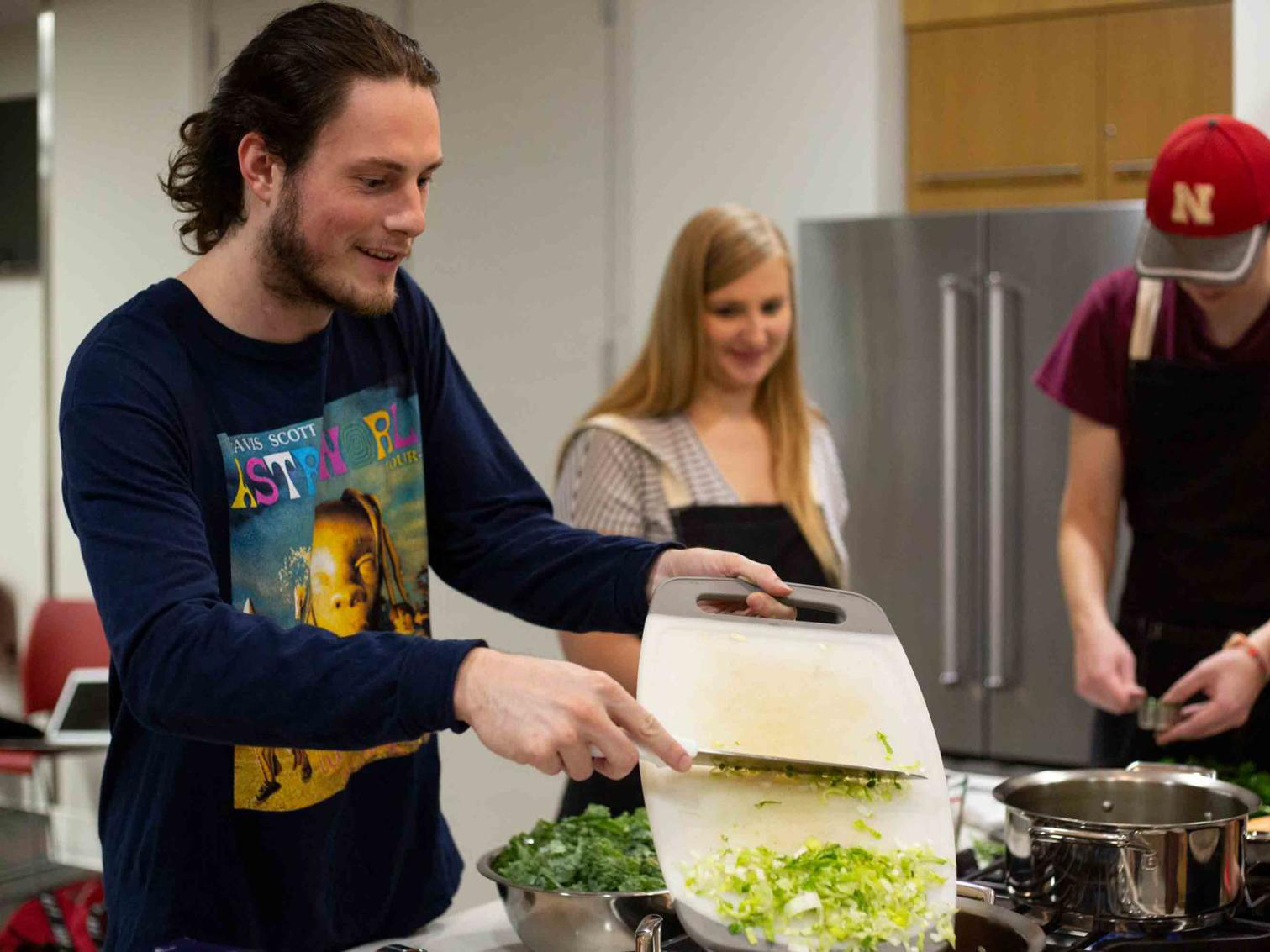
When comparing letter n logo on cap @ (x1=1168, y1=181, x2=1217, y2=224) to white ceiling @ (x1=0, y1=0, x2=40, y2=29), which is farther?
white ceiling @ (x1=0, y1=0, x2=40, y2=29)

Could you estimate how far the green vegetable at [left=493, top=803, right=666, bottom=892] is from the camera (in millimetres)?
1361

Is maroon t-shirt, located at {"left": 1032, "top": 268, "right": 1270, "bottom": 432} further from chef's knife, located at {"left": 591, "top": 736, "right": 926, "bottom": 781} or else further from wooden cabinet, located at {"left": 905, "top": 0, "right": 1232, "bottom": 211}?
wooden cabinet, located at {"left": 905, "top": 0, "right": 1232, "bottom": 211}

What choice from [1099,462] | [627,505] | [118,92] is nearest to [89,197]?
[118,92]

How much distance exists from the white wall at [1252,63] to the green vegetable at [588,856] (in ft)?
6.40

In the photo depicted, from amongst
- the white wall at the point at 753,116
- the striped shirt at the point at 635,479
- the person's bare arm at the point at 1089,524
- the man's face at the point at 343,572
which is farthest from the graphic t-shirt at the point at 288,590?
the white wall at the point at 753,116

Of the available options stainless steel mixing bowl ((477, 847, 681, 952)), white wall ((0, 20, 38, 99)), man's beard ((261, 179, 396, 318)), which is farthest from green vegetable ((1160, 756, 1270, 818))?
white wall ((0, 20, 38, 99))

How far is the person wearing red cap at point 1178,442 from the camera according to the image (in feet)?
6.66

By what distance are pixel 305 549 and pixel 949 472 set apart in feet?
8.42

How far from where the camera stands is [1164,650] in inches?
86.7

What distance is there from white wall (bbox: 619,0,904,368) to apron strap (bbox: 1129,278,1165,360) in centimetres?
200

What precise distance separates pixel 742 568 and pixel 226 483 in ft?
1.55

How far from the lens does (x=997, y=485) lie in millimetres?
3707

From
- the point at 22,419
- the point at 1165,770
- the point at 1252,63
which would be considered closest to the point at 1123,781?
the point at 1165,770

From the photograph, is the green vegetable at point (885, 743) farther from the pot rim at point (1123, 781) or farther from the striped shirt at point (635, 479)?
the striped shirt at point (635, 479)
